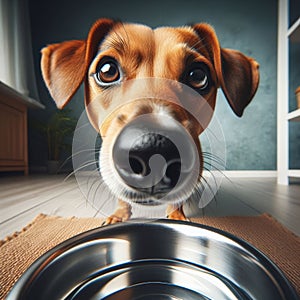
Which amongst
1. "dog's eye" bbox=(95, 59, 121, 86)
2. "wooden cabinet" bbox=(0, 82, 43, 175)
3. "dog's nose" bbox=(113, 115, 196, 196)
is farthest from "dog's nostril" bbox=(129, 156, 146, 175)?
"wooden cabinet" bbox=(0, 82, 43, 175)

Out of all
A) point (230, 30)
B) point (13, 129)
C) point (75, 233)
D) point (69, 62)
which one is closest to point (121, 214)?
point (75, 233)

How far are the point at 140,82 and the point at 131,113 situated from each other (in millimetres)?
186

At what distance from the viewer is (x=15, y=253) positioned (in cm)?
57

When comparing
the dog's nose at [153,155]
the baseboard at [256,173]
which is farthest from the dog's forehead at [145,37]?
the baseboard at [256,173]

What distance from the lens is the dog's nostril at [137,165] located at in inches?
23.7

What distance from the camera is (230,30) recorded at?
2971 millimetres

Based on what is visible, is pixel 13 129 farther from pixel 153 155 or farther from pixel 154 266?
pixel 154 266

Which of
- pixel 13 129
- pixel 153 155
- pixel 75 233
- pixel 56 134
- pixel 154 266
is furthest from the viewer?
pixel 56 134

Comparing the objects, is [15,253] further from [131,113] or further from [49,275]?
[131,113]

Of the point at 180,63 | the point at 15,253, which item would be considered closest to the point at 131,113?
the point at 180,63

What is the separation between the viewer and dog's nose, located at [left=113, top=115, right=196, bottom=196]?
0.60m

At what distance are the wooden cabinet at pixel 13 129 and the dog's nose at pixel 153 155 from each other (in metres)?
1.86

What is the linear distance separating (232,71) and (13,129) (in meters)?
2.11

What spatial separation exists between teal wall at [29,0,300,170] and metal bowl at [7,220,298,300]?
2.60 metres
